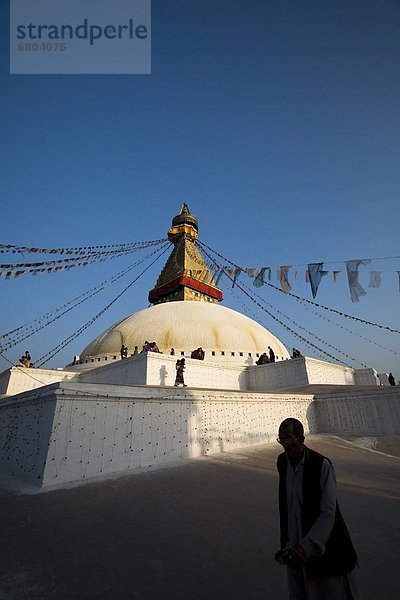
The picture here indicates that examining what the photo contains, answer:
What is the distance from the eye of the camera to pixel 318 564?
1463 mm

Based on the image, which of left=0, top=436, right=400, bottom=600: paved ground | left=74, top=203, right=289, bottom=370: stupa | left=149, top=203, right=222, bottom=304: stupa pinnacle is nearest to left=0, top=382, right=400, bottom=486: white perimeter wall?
left=0, top=436, right=400, bottom=600: paved ground

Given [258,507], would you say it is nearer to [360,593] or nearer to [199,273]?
[360,593]

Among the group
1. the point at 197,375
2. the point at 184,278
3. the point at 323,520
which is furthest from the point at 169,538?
the point at 184,278

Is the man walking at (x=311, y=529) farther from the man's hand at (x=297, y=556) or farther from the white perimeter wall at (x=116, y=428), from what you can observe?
the white perimeter wall at (x=116, y=428)

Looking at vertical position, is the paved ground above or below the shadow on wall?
below

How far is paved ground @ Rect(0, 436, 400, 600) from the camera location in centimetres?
189

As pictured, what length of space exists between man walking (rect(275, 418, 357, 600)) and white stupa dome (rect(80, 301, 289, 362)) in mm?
14374

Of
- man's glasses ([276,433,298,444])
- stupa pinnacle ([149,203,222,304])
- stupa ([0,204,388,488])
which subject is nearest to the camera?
man's glasses ([276,433,298,444])

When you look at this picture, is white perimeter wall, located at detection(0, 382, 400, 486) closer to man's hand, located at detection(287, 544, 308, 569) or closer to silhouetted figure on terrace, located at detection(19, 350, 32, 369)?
man's hand, located at detection(287, 544, 308, 569)

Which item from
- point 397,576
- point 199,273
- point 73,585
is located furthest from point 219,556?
point 199,273

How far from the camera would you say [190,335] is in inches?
671

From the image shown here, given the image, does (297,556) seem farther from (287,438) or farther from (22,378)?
(22,378)

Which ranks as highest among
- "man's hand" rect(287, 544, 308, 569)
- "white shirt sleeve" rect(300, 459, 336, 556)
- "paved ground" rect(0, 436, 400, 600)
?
"white shirt sleeve" rect(300, 459, 336, 556)

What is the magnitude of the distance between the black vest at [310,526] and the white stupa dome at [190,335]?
1439 cm
